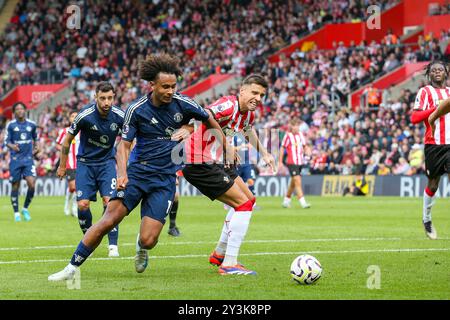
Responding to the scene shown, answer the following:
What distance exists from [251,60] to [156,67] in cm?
3490

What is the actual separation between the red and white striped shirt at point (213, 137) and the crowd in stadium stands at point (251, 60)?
20.7 meters

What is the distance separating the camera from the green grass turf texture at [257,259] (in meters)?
9.38

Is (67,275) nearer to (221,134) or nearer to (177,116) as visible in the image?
(177,116)

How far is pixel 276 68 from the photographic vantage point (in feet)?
138

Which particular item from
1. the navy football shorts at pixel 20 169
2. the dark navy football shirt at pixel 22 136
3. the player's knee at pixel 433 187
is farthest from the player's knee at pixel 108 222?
the navy football shorts at pixel 20 169

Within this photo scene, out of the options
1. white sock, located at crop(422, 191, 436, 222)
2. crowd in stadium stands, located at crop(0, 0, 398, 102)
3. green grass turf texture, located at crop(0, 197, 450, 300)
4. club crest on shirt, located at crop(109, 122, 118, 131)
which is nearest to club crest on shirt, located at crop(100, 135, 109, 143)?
club crest on shirt, located at crop(109, 122, 118, 131)

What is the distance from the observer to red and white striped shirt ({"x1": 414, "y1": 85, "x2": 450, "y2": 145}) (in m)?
14.0

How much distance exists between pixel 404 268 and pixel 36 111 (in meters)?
40.6

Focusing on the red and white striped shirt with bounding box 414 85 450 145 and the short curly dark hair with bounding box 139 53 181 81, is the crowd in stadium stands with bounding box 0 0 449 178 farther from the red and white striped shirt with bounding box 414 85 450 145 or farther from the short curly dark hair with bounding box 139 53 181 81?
the short curly dark hair with bounding box 139 53 181 81

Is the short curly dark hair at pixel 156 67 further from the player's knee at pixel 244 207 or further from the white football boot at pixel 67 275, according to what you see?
the white football boot at pixel 67 275

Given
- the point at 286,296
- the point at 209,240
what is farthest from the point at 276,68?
the point at 286,296

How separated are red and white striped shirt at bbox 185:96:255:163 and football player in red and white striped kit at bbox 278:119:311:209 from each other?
14930 millimetres

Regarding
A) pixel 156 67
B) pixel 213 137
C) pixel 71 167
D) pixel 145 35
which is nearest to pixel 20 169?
pixel 71 167
